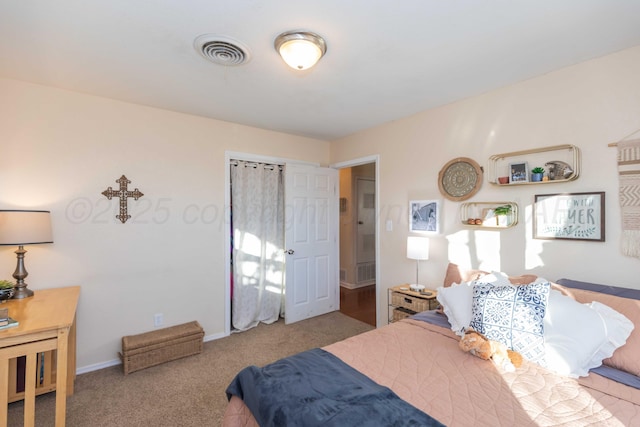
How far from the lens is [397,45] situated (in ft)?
6.10

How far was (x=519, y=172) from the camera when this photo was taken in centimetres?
233

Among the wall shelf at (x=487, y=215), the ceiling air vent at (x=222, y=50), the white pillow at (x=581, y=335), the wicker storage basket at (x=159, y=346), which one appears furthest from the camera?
the wicker storage basket at (x=159, y=346)

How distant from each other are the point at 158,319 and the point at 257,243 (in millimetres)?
1297

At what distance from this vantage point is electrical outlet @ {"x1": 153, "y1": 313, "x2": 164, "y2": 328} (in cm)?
295

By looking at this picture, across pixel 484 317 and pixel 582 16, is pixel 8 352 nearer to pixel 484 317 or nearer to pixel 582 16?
pixel 484 317

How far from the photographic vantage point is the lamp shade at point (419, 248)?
278 cm

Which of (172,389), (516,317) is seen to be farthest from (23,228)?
(516,317)

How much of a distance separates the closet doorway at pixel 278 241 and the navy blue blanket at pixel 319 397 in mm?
2135

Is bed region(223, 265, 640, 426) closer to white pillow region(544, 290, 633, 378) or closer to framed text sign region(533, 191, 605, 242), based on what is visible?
white pillow region(544, 290, 633, 378)

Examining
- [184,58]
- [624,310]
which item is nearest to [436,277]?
[624,310]

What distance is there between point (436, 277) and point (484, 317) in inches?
48.0

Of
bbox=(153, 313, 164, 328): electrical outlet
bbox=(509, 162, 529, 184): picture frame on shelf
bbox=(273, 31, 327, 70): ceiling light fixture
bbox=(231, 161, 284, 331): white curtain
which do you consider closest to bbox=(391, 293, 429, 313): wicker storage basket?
bbox=(509, 162, 529, 184): picture frame on shelf

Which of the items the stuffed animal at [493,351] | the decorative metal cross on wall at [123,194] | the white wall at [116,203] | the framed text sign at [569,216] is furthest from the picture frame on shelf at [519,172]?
the decorative metal cross on wall at [123,194]

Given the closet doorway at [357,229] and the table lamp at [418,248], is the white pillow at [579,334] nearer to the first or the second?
the table lamp at [418,248]
